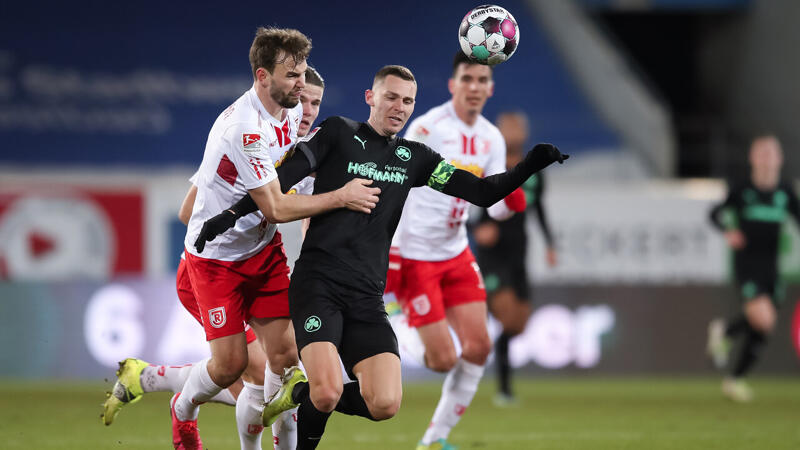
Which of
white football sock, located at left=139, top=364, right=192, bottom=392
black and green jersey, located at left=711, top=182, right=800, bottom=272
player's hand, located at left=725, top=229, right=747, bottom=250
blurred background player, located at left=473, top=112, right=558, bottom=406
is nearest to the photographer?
white football sock, located at left=139, top=364, right=192, bottom=392

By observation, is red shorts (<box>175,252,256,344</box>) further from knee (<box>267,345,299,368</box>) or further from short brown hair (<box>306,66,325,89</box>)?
short brown hair (<box>306,66,325,89</box>)

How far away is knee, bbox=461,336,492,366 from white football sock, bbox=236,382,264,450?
1.60 m

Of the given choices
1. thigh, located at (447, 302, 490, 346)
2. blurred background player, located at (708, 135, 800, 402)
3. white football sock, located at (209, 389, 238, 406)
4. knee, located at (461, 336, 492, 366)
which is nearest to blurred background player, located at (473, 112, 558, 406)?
blurred background player, located at (708, 135, 800, 402)

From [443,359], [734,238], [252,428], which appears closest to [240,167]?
[252,428]

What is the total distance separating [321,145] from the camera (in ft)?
18.1

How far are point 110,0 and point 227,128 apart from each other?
14.0 meters

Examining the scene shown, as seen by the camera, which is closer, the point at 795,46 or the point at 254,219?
the point at 254,219

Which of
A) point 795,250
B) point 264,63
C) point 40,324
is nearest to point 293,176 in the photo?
point 264,63

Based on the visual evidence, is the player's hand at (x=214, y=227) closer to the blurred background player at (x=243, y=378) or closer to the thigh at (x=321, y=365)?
the thigh at (x=321, y=365)

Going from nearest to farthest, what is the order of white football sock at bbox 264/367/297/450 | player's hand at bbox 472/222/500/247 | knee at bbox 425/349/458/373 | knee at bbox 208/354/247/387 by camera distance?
knee at bbox 208/354/247/387
white football sock at bbox 264/367/297/450
knee at bbox 425/349/458/373
player's hand at bbox 472/222/500/247

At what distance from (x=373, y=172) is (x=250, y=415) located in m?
1.42

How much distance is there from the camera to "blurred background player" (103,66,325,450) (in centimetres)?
580

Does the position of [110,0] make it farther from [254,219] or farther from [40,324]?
[254,219]

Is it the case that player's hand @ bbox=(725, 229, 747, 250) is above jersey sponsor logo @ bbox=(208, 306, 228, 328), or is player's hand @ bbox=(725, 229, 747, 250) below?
above
